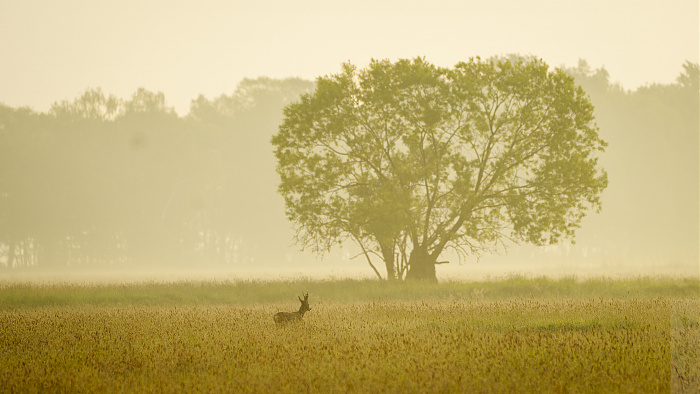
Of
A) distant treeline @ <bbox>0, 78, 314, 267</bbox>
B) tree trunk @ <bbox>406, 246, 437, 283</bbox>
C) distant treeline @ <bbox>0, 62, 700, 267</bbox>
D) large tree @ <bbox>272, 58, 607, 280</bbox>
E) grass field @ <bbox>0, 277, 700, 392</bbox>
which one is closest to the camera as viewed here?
grass field @ <bbox>0, 277, 700, 392</bbox>

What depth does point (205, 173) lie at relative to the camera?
7106 centimetres

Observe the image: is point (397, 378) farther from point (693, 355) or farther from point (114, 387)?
point (693, 355)

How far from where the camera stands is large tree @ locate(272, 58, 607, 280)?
26.5 metres

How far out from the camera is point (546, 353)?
10.5 metres

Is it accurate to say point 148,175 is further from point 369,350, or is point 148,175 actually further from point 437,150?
point 369,350

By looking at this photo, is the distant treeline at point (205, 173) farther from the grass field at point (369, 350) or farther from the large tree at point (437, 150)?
the grass field at point (369, 350)

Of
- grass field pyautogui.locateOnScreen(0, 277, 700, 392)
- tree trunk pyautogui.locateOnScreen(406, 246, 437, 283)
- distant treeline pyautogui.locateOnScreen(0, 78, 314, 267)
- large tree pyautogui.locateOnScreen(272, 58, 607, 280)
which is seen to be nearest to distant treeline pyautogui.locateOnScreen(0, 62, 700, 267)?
distant treeline pyautogui.locateOnScreen(0, 78, 314, 267)

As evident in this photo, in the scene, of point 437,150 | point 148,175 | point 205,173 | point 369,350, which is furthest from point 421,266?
point 148,175

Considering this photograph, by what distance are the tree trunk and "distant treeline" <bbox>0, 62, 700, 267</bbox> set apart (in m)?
42.5

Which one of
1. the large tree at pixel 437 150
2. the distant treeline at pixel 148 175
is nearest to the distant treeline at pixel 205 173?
the distant treeline at pixel 148 175

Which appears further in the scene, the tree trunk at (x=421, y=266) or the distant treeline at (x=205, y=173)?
the distant treeline at (x=205, y=173)

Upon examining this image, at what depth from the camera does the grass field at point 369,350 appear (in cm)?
888

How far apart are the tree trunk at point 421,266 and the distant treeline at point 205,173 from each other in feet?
139

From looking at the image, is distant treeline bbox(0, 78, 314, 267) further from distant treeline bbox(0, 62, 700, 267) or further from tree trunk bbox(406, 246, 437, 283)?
tree trunk bbox(406, 246, 437, 283)
